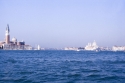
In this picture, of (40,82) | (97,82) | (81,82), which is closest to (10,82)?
(40,82)

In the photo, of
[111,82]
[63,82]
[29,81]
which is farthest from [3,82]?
[111,82]

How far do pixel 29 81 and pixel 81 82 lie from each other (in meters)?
4.54

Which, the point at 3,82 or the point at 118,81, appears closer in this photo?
the point at 3,82

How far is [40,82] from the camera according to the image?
56.7ft

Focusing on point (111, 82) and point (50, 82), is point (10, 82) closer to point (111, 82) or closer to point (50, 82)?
point (50, 82)

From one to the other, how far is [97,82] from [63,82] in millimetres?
3051

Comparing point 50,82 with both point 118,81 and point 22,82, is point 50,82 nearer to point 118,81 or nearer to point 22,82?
point 22,82

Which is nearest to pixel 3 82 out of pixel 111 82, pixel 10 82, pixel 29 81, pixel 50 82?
pixel 10 82

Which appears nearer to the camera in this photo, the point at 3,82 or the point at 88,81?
the point at 3,82

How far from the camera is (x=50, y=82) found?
1728cm

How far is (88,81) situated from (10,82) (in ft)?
22.3

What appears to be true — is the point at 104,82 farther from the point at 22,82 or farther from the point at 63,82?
the point at 22,82

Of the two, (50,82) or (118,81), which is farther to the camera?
(118,81)

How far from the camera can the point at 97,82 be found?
1783cm
